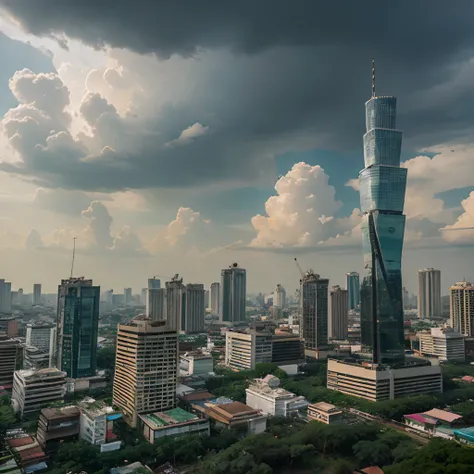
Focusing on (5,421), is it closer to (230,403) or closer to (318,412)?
(230,403)

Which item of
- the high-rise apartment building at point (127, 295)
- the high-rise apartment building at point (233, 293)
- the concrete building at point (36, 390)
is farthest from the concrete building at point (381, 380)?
the high-rise apartment building at point (127, 295)

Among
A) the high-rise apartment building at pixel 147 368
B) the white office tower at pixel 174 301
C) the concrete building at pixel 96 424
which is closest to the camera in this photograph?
the concrete building at pixel 96 424

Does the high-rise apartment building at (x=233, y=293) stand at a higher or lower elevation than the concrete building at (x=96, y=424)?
higher

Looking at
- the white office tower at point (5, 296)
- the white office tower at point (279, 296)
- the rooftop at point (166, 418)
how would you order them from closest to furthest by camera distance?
the rooftop at point (166, 418), the white office tower at point (5, 296), the white office tower at point (279, 296)

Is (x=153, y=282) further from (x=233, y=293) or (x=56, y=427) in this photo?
(x=56, y=427)

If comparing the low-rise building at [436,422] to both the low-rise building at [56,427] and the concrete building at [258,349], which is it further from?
the concrete building at [258,349]

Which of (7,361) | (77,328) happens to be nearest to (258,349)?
(77,328)

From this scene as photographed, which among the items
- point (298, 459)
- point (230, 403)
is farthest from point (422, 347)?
point (298, 459)
